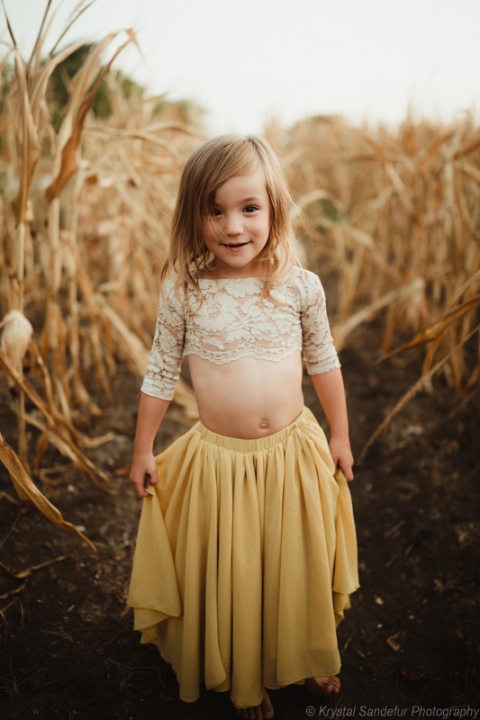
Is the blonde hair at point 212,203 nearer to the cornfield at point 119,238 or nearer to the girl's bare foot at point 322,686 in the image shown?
the cornfield at point 119,238

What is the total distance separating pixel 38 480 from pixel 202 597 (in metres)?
1.00

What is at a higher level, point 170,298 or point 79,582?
point 170,298

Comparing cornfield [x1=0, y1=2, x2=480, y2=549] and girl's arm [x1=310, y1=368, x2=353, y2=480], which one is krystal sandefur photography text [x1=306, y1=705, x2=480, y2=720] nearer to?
girl's arm [x1=310, y1=368, x2=353, y2=480]

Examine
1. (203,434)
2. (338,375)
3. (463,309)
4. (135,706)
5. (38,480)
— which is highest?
(463,309)

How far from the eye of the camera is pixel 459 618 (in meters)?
1.41

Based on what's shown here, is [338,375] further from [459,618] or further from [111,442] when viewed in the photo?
[111,442]

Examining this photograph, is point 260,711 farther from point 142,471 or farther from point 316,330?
point 316,330

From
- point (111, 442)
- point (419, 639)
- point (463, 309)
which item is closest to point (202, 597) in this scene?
point (419, 639)

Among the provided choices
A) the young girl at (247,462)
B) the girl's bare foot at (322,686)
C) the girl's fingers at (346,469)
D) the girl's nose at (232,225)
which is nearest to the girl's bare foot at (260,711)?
the young girl at (247,462)

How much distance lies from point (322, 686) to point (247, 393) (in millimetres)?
767

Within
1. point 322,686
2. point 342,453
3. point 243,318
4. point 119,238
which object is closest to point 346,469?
point 342,453

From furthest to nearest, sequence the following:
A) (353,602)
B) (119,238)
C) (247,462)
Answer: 1. (119,238)
2. (353,602)
3. (247,462)

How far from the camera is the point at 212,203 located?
1.02 meters

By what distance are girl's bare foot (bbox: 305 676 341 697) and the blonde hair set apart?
37.6 inches
